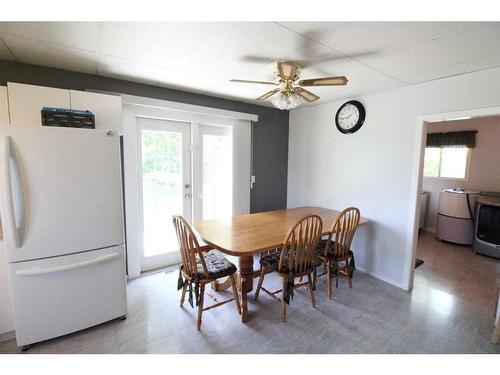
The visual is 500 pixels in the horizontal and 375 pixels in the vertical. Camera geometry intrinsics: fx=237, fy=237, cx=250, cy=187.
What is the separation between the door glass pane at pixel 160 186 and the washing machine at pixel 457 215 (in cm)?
426

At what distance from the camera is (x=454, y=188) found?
424 cm

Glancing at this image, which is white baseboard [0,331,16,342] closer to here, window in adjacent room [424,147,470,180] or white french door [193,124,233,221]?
white french door [193,124,233,221]

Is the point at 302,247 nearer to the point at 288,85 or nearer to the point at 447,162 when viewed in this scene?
the point at 288,85

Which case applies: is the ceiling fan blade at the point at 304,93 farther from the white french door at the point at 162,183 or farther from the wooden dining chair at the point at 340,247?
the white french door at the point at 162,183

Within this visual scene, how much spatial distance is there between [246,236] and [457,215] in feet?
12.5

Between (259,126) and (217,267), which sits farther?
(259,126)

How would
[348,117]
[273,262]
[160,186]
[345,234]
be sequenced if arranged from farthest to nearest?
[348,117]
[160,186]
[345,234]
[273,262]

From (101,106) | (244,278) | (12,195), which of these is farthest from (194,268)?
(101,106)

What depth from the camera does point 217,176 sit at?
3354mm

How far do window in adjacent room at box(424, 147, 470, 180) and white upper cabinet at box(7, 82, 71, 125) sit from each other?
5.69 m

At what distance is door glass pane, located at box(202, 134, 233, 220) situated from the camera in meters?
3.24

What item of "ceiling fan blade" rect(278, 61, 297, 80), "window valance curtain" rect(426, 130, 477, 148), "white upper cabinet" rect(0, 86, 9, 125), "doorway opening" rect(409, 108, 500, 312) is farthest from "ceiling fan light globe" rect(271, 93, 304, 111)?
"window valance curtain" rect(426, 130, 477, 148)

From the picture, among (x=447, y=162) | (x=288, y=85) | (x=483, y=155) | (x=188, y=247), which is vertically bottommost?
(x=188, y=247)
